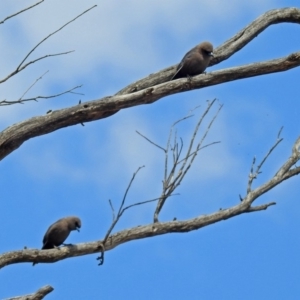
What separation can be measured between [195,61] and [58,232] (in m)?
2.36

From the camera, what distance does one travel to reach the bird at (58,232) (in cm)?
771

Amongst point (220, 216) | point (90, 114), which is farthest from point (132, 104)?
point (220, 216)

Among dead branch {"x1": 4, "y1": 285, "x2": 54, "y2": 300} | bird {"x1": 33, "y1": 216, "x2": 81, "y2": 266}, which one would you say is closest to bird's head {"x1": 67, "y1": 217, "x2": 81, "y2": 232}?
bird {"x1": 33, "y1": 216, "x2": 81, "y2": 266}

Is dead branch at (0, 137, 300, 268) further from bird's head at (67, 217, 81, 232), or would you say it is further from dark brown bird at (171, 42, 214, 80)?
bird's head at (67, 217, 81, 232)

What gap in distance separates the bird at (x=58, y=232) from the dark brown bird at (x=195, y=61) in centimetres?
205

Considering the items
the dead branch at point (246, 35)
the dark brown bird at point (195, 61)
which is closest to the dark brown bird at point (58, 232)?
the dead branch at point (246, 35)

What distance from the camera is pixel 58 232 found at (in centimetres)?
788

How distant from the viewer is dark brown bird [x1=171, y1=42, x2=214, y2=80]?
764cm

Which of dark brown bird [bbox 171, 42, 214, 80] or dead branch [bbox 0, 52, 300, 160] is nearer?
dead branch [bbox 0, 52, 300, 160]

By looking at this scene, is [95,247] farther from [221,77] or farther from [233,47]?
[233,47]

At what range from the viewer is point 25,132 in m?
6.30

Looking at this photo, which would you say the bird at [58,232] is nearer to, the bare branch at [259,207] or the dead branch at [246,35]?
the dead branch at [246,35]

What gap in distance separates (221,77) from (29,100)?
2101 mm

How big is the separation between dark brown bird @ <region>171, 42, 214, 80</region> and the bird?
2.05 metres
